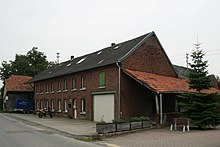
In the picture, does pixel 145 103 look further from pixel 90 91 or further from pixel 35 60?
pixel 35 60

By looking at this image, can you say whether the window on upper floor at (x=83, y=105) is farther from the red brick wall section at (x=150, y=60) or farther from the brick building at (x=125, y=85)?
the red brick wall section at (x=150, y=60)

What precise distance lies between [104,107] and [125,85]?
3190 mm

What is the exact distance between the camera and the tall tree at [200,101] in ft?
68.6

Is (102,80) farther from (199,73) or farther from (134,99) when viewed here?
(199,73)

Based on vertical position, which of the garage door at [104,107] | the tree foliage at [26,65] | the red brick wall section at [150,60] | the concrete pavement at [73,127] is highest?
the tree foliage at [26,65]

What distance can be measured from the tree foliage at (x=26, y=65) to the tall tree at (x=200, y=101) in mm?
56075

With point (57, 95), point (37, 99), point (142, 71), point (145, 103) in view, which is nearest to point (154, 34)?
point (142, 71)

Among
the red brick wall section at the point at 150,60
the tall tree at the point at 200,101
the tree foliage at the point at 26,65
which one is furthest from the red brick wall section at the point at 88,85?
the tree foliage at the point at 26,65

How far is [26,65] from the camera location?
246 ft

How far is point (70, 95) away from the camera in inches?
1414

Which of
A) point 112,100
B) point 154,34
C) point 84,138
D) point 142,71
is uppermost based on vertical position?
point 154,34

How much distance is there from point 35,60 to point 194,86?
194 feet

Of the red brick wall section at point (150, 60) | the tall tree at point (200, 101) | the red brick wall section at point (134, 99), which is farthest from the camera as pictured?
the red brick wall section at point (150, 60)

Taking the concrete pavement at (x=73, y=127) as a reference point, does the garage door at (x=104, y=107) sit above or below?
above
